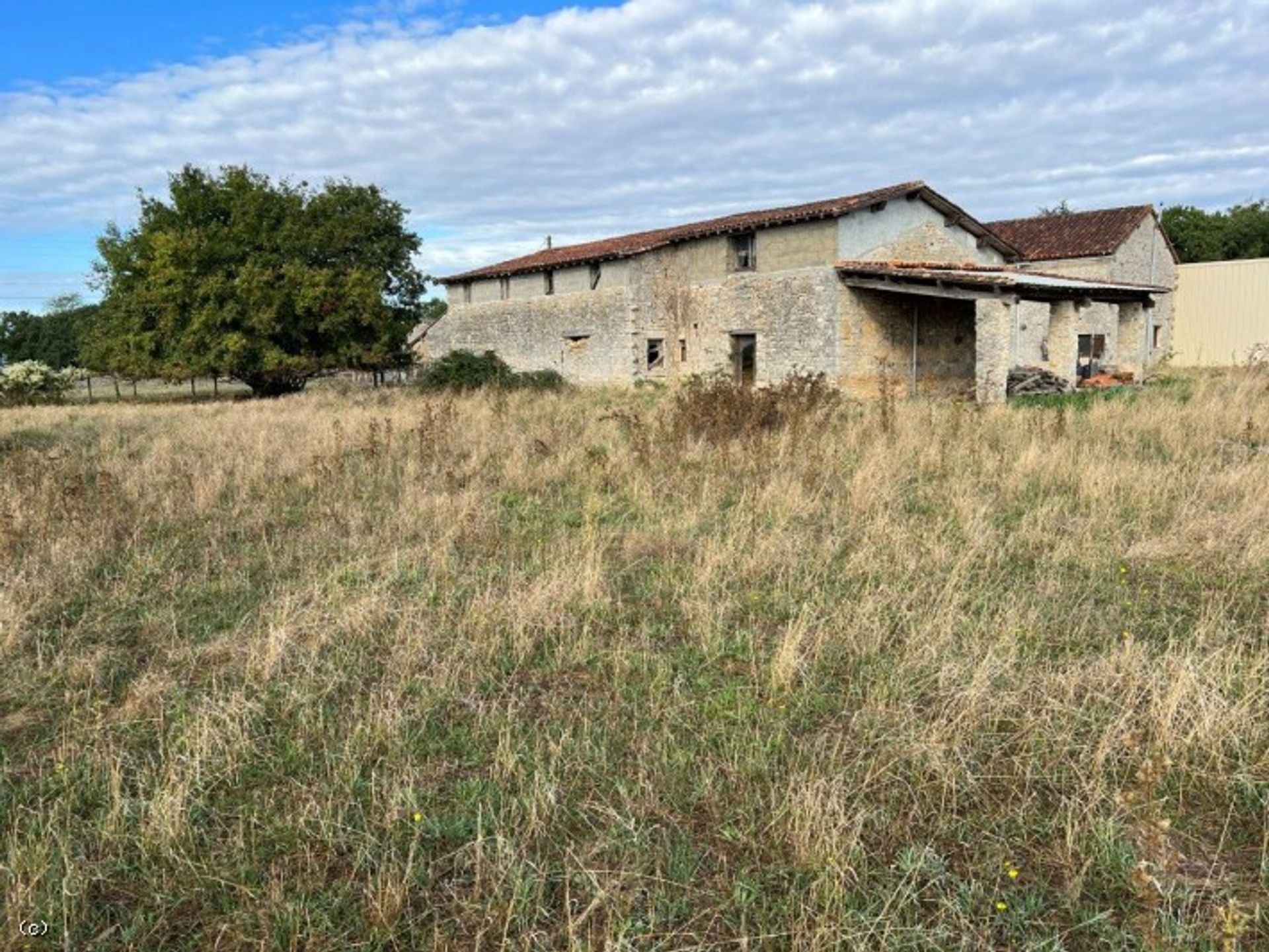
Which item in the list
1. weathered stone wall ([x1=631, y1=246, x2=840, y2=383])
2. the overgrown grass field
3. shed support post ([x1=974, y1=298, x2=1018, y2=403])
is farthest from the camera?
weathered stone wall ([x1=631, y1=246, x2=840, y2=383])

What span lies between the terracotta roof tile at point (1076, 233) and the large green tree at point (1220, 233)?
14904 mm

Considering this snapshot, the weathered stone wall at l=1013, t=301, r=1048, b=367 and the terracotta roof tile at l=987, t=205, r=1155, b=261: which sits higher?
the terracotta roof tile at l=987, t=205, r=1155, b=261

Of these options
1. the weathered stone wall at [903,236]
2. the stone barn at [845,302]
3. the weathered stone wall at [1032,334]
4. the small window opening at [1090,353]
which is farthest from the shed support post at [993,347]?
the weathered stone wall at [1032,334]

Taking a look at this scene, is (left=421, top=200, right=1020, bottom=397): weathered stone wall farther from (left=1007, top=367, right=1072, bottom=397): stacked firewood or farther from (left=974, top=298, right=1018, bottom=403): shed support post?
(left=974, top=298, right=1018, bottom=403): shed support post

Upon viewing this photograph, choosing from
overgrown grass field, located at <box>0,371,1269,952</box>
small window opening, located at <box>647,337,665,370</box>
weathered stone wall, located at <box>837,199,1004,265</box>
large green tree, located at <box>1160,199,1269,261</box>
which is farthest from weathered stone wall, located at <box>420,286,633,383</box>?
large green tree, located at <box>1160,199,1269,261</box>

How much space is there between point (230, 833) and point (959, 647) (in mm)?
3227

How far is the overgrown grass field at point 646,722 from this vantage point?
7.74 ft

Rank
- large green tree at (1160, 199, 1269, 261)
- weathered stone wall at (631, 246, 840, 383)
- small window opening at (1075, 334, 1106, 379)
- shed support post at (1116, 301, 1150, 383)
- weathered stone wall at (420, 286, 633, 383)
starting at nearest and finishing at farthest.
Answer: weathered stone wall at (631, 246, 840, 383), shed support post at (1116, 301, 1150, 383), small window opening at (1075, 334, 1106, 379), weathered stone wall at (420, 286, 633, 383), large green tree at (1160, 199, 1269, 261)

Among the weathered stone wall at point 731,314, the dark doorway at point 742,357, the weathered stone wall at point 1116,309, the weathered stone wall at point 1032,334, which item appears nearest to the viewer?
the weathered stone wall at point 731,314

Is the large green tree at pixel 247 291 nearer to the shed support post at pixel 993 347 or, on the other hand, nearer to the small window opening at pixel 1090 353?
the shed support post at pixel 993 347

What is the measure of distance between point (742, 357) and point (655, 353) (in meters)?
3.56

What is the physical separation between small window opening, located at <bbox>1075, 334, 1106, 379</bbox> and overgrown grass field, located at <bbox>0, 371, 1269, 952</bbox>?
55.1 feet

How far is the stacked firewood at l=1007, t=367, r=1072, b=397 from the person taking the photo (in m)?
20.1

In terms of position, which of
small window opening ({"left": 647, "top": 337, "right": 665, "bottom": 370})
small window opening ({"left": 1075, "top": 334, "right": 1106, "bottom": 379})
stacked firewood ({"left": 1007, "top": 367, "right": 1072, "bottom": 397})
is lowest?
stacked firewood ({"left": 1007, "top": 367, "right": 1072, "bottom": 397})
